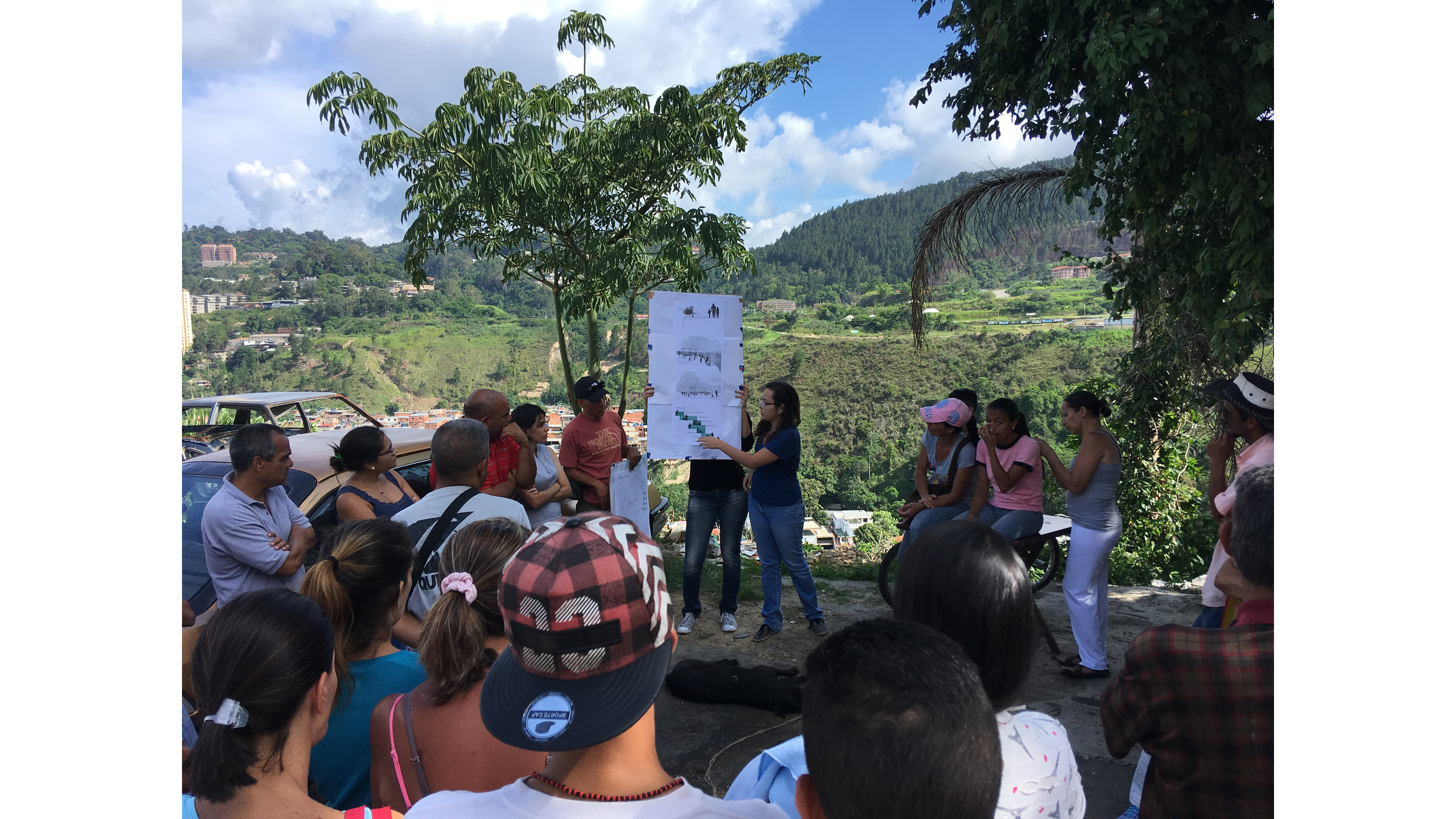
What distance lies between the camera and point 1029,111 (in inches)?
175

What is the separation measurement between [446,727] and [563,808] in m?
0.76

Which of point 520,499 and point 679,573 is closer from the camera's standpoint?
point 520,499

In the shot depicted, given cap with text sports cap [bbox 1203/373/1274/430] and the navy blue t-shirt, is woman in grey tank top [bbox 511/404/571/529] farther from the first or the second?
cap with text sports cap [bbox 1203/373/1274/430]

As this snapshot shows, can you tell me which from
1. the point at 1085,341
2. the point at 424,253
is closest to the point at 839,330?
the point at 1085,341

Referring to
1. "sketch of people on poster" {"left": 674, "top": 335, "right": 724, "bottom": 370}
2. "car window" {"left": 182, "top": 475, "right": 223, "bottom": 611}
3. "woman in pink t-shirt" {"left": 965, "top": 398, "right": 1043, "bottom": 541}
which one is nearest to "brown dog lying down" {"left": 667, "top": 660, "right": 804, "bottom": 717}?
"woman in pink t-shirt" {"left": 965, "top": 398, "right": 1043, "bottom": 541}

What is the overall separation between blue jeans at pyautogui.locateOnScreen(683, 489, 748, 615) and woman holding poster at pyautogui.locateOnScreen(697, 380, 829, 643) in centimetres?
12

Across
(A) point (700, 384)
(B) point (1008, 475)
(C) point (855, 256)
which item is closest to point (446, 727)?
(A) point (700, 384)

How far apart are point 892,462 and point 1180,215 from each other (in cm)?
1760

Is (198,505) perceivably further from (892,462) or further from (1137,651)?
(892,462)

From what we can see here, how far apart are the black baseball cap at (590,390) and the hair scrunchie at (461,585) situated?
319 centimetres

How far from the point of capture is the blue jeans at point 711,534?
518cm

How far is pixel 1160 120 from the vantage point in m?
3.51

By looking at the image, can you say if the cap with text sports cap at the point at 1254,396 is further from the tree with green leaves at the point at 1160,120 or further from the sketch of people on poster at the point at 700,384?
the sketch of people on poster at the point at 700,384

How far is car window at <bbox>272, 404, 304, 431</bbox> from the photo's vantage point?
840cm
